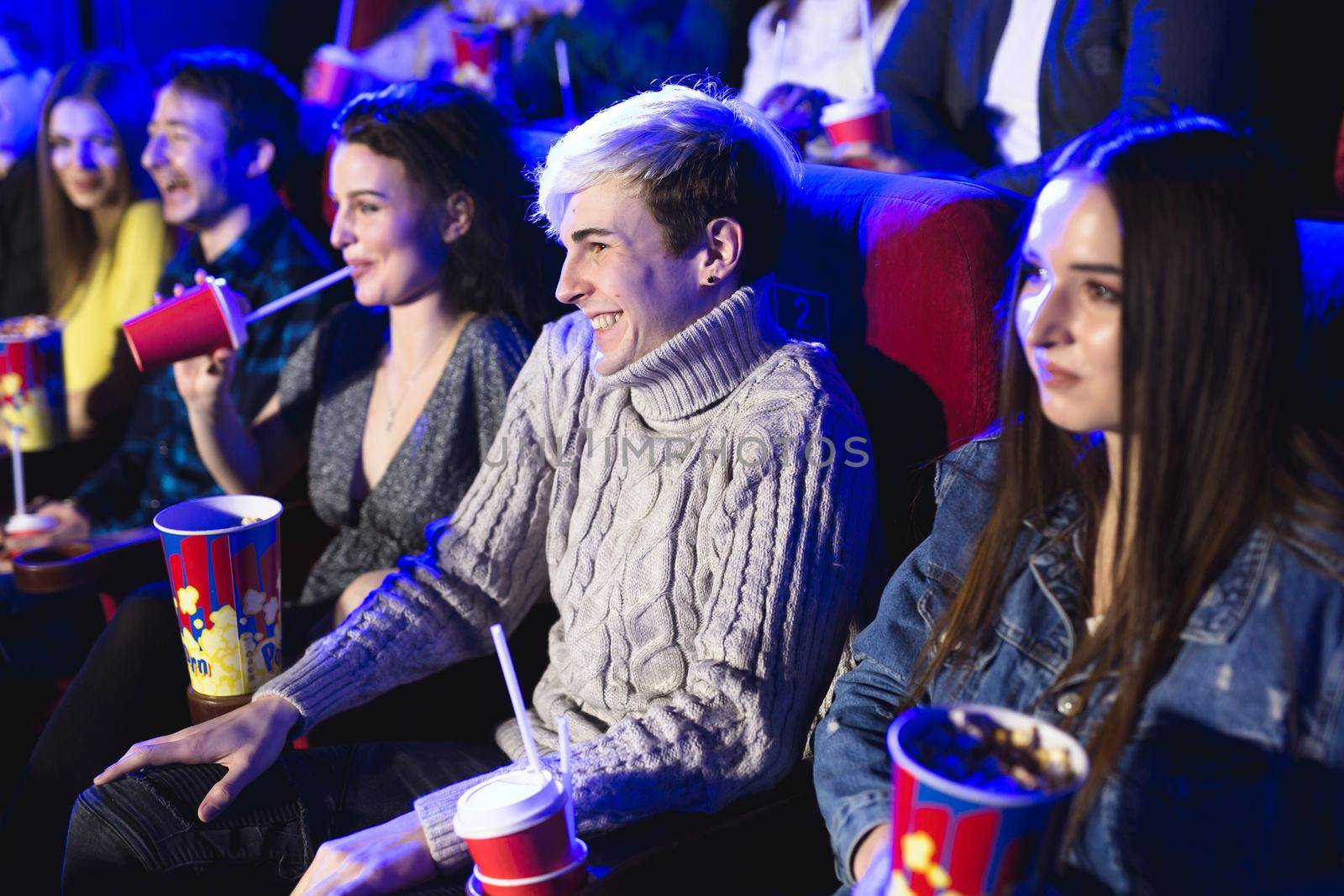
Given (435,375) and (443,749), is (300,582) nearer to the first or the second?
(435,375)

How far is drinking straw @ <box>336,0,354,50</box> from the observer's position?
386 cm

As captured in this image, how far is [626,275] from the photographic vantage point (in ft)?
4.45

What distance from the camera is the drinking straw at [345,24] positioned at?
12.7 feet

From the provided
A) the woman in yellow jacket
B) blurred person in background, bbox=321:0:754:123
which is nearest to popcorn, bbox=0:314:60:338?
the woman in yellow jacket

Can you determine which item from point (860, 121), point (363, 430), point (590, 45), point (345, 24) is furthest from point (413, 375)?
point (345, 24)

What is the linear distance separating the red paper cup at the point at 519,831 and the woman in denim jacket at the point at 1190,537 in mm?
251

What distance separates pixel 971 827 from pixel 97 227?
2.69 m

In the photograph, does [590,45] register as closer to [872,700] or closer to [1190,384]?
[872,700]

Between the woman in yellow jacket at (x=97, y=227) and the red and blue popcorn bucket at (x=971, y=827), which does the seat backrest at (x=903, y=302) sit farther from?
the woman in yellow jacket at (x=97, y=227)

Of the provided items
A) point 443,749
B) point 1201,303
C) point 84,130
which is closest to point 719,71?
point 84,130

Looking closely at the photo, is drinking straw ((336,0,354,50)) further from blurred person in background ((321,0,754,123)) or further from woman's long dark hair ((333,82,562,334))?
woman's long dark hair ((333,82,562,334))

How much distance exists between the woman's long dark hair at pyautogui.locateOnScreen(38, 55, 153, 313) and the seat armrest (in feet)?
3.84

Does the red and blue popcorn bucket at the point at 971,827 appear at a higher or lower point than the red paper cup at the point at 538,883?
higher

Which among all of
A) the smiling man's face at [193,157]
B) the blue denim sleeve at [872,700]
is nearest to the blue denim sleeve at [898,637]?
the blue denim sleeve at [872,700]
